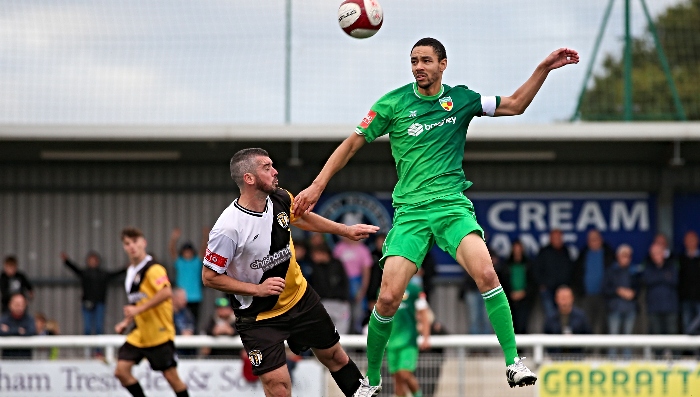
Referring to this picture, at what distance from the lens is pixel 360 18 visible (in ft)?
28.2

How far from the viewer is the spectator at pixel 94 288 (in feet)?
55.3

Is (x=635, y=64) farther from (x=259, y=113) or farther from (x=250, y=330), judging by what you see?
(x=250, y=330)

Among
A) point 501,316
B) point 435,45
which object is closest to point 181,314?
point 501,316

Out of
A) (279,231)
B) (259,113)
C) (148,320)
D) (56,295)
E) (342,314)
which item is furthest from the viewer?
(56,295)

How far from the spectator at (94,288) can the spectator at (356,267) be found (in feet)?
11.3

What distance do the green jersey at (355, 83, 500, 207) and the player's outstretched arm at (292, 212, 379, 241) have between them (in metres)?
0.35

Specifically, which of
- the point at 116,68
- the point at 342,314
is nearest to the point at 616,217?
the point at 342,314

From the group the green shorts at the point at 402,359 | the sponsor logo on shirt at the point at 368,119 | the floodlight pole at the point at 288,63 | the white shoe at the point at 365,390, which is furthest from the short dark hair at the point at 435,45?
the floodlight pole at the point at 288,63

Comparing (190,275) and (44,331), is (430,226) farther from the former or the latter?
(44,331)

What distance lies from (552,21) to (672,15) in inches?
103

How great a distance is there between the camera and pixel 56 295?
17766 millimetres

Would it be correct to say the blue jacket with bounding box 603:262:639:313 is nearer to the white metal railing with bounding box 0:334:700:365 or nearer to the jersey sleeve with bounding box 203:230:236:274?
the white metal railing with bounding box 0:334:700:365

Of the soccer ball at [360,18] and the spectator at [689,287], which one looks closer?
the soccer ball at [360,18]

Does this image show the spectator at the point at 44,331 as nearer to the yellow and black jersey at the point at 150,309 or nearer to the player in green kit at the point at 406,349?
the yellow and black jersey at the point at 150,309
